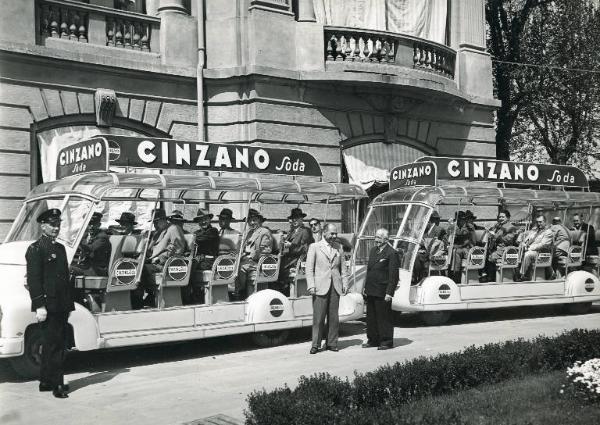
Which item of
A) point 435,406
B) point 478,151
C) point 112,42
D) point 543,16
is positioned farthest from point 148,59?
point 543,16

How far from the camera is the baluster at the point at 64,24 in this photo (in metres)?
15.9

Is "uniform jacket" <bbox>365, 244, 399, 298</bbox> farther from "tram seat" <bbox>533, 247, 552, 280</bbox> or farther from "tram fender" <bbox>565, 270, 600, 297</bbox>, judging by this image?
"tram fender" <bbox>565, 270, 600, 297</bbox>

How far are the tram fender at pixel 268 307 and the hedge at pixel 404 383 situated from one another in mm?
4094

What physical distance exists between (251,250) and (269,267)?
1.50 ft

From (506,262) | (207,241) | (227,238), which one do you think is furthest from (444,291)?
(207,241)

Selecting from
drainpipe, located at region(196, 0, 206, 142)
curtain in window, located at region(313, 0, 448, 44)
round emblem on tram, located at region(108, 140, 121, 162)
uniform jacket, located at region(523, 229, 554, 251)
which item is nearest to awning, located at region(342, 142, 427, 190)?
curtain in window, located at region(313, 0, 448, 44)

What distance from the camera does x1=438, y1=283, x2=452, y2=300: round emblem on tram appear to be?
1398 centimetres

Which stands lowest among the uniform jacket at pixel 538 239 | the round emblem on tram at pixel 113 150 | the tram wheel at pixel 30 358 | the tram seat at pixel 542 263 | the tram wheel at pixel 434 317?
the tram wheel at pixel 434 317

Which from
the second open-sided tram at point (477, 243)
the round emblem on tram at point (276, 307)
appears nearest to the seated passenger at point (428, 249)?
the second open-sided tram at point (477, 243)

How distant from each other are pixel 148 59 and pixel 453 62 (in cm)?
937

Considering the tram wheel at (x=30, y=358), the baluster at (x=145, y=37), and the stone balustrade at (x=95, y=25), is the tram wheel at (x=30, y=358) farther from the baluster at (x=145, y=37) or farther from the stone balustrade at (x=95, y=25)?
the baluster at (x=145, y=37)

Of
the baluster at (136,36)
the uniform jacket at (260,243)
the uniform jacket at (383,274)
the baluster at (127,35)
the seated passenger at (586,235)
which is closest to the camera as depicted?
the uniform jacket at (383,274)

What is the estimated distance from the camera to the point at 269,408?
6.15 m

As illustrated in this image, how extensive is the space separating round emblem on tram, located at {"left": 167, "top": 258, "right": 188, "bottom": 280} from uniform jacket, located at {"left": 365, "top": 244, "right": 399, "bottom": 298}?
9.47 ft
